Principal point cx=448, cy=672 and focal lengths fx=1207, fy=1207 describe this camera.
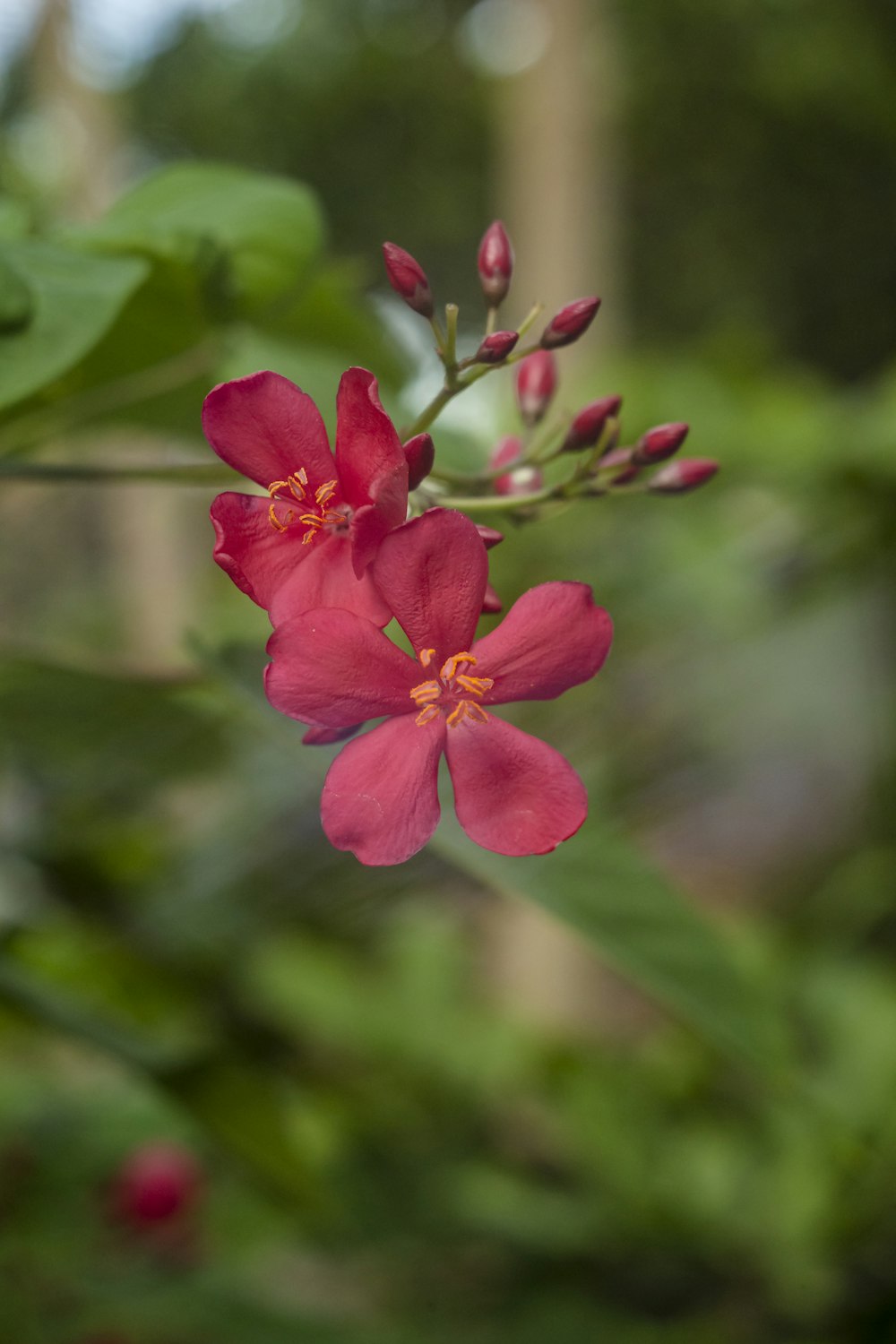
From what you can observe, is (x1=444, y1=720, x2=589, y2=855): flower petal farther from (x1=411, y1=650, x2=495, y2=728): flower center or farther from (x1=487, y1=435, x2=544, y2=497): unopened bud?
(x1=487, y1=435, x2=544, y2=497): unopened bud

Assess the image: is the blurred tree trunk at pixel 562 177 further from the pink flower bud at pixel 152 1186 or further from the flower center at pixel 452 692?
the flower center at pixel 452 692

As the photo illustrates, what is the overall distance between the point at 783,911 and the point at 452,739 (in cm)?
216

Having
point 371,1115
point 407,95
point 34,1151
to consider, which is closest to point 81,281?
point 34,1151

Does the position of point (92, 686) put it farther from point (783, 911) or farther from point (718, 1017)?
point (783, 911)

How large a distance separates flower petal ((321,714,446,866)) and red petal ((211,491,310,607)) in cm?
6

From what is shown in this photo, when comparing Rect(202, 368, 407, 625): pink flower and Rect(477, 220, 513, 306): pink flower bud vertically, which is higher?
Rect(477, 220, 513, 306): pink flower bud

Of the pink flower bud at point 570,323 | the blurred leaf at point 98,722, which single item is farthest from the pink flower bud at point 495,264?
the blurred leaf at point 98,722

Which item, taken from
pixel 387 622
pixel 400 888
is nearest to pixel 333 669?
pixel 387 622

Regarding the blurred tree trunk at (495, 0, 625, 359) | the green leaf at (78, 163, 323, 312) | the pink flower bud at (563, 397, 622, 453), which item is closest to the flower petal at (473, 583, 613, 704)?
the pink flower bud at (563, 397, 622, 453)

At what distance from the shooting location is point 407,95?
4.72m

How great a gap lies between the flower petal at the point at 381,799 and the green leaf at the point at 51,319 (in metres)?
0.18

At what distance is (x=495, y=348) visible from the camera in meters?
0.37

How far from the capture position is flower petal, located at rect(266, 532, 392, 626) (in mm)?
349

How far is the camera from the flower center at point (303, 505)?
1.16ft
